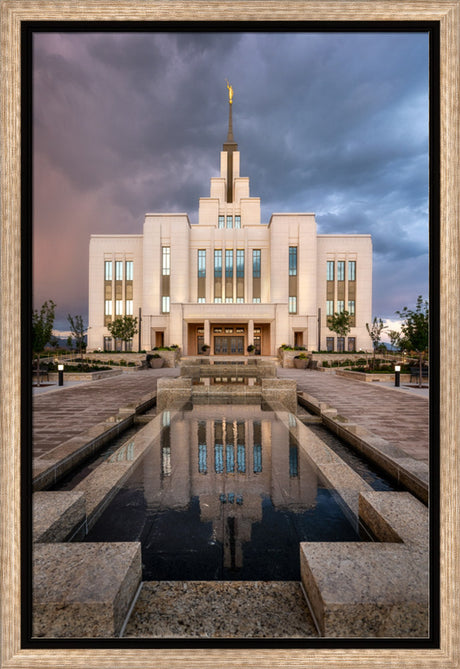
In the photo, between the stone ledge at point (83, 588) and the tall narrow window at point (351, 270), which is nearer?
the stone ledge at point (83, 588)

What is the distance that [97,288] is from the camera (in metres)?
42.0

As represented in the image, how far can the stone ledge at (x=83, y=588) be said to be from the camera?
4.97 feet

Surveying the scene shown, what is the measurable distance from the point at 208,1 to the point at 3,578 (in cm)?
373

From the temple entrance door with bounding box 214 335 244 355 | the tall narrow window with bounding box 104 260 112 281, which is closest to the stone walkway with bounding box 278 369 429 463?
the temple entrance door with bounding box 214 335 244 355

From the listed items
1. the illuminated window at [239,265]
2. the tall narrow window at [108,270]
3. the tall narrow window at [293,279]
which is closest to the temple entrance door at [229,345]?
the tall narrow window at [293,279]

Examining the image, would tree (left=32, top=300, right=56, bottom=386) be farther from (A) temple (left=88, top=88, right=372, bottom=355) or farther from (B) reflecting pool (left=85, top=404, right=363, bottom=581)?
(A) temple (left=88, top=88, right=372, bottom=355)

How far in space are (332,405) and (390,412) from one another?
1697 millimetres

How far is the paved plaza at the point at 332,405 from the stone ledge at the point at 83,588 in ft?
11.6

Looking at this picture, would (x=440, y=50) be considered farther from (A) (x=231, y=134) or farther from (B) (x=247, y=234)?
(A) (x=231, y=134)

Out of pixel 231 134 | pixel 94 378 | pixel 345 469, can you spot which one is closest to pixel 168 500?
pixel 345 469

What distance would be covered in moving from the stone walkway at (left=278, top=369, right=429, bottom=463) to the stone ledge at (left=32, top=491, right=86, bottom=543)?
488cm

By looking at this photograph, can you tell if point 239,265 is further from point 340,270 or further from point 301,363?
point 301,363

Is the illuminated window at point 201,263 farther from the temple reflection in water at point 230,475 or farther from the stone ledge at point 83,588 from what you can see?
the stone ledge at point 83,588

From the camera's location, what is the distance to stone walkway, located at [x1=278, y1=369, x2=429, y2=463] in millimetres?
5793
